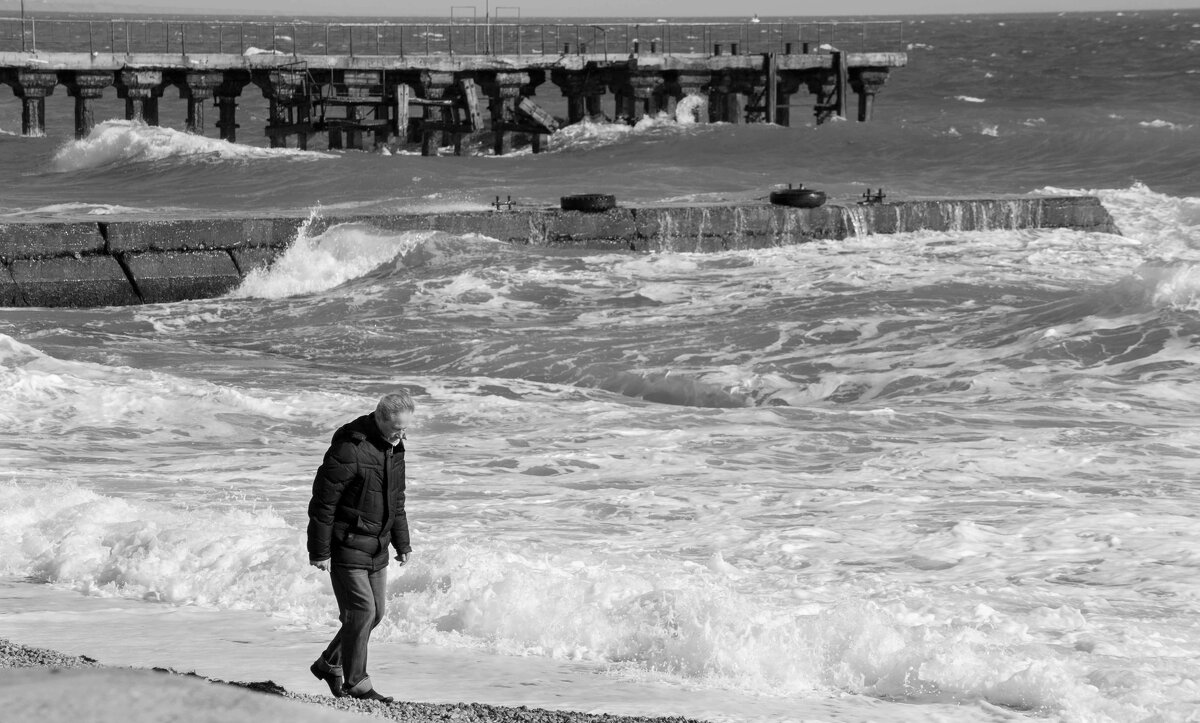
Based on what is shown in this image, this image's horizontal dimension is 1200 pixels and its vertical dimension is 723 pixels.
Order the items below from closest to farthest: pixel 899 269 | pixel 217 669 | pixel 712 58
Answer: pixel 217 669 < pixel 899 269 < pixel 712 58

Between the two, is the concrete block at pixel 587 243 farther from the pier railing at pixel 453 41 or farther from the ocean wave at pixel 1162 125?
the ocean wave at pixel 1162 125

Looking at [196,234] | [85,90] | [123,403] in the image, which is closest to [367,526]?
→ [123,403]

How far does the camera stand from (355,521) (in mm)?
5457

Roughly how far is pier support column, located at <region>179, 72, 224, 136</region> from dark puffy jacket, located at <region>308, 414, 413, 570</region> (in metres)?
28.3

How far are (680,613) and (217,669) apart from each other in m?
1.81

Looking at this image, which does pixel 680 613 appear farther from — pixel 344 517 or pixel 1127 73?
pixel 1127 73

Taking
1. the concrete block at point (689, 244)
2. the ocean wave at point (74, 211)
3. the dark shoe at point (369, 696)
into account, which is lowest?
the concrete block at point (689, 244)

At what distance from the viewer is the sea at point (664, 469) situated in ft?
20.3

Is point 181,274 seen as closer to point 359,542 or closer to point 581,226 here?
point 581,226

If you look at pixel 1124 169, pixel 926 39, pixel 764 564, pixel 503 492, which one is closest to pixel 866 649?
pixel 764 564

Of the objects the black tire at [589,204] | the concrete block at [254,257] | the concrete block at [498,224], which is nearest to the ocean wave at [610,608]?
the concrete block at [254,257]

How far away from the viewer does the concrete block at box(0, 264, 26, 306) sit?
16203mm

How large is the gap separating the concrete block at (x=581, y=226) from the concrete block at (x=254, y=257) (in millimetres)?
3167

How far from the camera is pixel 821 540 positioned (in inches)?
316
